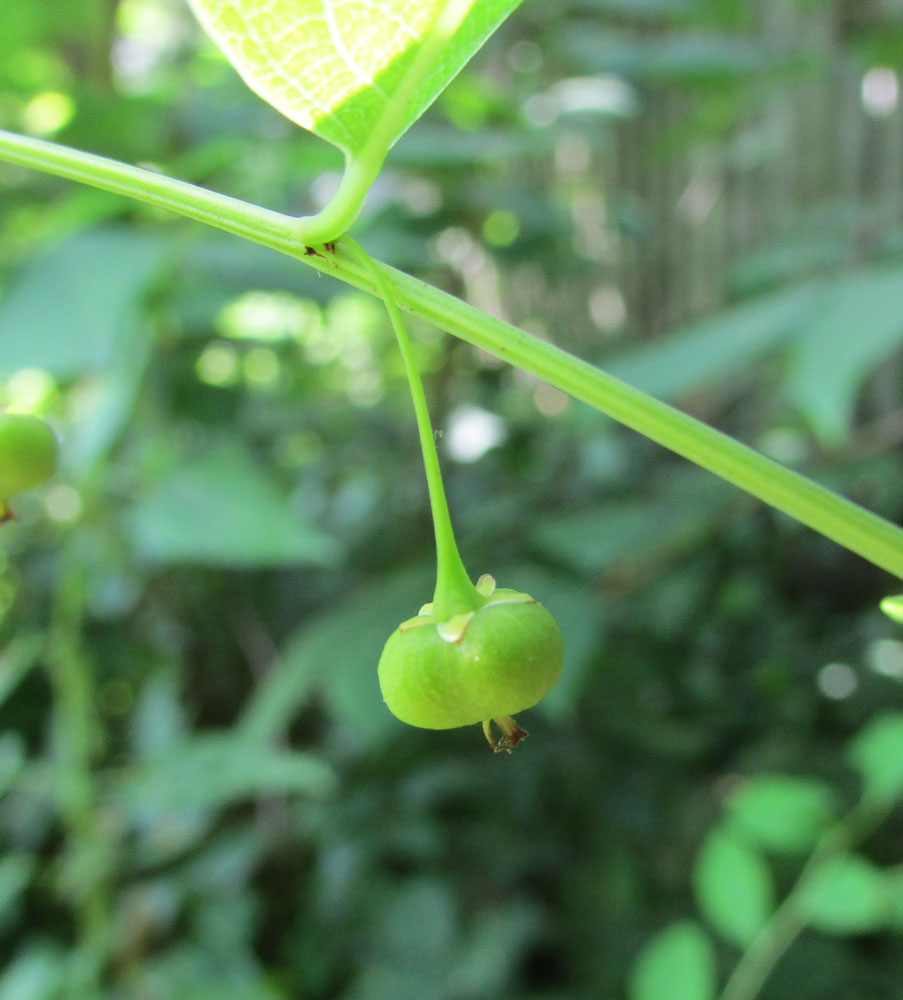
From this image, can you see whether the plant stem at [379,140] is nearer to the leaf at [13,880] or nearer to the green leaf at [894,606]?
the green leaf at [894,606]

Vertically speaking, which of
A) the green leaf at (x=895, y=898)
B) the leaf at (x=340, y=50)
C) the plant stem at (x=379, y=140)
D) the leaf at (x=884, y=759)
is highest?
the leaf at (x=340, y=50)

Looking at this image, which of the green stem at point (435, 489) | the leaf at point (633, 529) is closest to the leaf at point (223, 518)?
the leaf at point (633, 529)

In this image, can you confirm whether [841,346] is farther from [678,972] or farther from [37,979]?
[37,979]

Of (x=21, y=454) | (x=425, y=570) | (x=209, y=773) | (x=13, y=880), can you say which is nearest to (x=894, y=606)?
(x=21, y=454)

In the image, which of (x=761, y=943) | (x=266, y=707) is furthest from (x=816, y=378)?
(x=266, y=707)

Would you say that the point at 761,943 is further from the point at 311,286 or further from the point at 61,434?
the point at 61,434
